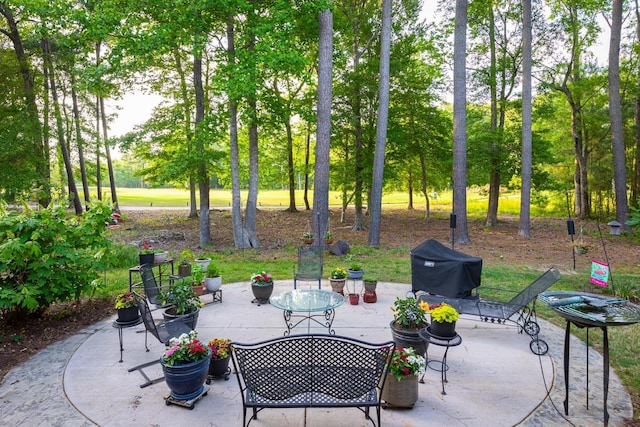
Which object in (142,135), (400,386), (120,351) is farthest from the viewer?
(142,135)

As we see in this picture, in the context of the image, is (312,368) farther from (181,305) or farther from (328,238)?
(328,238)

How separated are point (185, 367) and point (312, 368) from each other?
4.00 ft

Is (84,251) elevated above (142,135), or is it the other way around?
(142,135)

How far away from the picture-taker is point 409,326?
3.85 metres

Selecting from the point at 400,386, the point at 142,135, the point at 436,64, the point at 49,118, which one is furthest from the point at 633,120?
the point at 49,118

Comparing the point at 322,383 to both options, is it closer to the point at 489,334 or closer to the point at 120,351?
the point at 120,351

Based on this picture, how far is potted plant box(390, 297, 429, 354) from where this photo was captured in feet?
12.4

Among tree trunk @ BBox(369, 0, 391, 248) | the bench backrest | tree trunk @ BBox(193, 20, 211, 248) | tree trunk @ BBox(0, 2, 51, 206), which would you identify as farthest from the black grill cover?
tree trunk @ BBox(0, 2, 51, 206)

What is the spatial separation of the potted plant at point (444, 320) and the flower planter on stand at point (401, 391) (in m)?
0.75

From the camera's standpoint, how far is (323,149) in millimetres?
10586

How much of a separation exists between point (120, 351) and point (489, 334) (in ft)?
16.5

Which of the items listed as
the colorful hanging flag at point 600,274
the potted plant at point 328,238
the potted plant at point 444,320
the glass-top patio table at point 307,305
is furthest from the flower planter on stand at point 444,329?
the potted plant at point 328,238

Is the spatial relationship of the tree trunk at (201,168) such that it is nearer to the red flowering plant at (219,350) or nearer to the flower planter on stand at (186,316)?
the flower planter on stand at (186,316)

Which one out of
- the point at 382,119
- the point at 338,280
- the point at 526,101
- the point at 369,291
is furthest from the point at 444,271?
the point at 526,101
